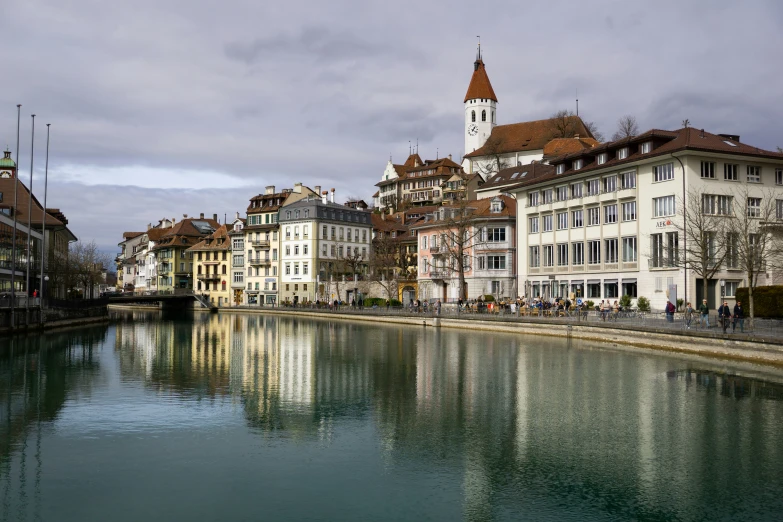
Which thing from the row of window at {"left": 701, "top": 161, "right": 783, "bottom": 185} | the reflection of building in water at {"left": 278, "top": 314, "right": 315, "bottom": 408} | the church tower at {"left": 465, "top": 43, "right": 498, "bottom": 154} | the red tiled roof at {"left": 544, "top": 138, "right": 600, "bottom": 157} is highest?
the church tower at {"left": 465, "top": 43, "right": 498, "bottom": 154}

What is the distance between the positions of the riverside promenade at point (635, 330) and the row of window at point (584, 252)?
25.3 feet

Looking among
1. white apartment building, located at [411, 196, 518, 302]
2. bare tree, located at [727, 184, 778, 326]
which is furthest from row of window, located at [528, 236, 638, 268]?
bare tree, located at [727, 184, 778, 326]

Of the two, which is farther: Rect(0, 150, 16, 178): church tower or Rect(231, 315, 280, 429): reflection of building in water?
Rect(0, 150, 16, 178): church tower

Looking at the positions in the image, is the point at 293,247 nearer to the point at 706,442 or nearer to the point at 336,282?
the point at 336,282

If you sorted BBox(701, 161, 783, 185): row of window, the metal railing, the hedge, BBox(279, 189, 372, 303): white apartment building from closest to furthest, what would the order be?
the metal railing < the hedge < BBox(701, 161, 783, 185): row of window < BBox(279, 189, 372, 303): white apartment building

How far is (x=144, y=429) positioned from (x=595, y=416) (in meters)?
12.3

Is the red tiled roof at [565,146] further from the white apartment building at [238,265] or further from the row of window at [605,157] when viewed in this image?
the white apartment building at [238,265]

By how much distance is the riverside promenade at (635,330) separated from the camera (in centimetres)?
3288

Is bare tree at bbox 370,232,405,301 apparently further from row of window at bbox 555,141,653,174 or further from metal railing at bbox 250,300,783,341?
row of window at bbox 555,141,653,174

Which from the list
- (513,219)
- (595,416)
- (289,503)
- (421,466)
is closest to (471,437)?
(421,466)

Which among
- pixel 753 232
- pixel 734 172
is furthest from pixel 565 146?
pixel 753 232

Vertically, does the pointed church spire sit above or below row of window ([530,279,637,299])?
above

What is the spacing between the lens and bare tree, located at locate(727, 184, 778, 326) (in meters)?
41.9

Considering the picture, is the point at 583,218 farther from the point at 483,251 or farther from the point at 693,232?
the point at 483,251
